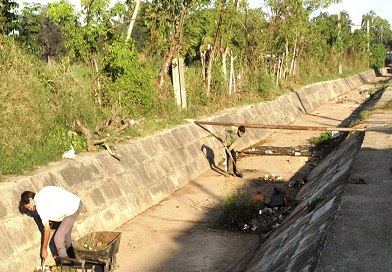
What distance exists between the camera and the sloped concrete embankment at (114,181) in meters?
8.60

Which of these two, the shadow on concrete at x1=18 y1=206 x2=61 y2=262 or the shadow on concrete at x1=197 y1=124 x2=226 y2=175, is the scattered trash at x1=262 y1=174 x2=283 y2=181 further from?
the shadow on concrete at x1=18 y1=206 x2=61 y2=262

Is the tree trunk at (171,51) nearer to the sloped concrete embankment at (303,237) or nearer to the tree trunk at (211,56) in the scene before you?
the tree trunk at (211,56)

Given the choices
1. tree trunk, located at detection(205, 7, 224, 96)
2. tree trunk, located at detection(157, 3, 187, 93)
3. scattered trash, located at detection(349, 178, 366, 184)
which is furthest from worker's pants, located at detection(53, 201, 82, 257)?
tree trunk, located at detection(205, 7, 224, 96)

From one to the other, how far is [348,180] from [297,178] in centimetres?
601

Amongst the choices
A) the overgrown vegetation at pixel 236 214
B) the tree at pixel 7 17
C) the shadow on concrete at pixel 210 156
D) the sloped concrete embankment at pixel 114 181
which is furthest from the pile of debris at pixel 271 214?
the tree at pixel 7 17

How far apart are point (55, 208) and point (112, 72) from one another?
25.3 feet

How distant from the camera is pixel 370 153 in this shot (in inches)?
460

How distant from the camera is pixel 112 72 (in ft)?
50.2

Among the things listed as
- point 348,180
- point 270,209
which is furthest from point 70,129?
point 348,180

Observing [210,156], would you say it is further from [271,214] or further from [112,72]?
[271,214]

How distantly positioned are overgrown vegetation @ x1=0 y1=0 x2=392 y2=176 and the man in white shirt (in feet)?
5.73

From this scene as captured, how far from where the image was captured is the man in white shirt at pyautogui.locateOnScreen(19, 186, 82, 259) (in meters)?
7.84

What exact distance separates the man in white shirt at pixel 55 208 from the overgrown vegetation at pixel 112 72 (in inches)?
68.7

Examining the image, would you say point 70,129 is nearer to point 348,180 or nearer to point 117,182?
point 117,182
